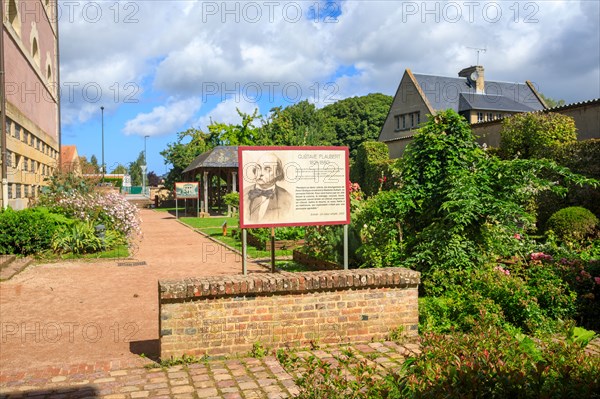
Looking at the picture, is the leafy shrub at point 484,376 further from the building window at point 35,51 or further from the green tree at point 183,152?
the green tree at point 183,152

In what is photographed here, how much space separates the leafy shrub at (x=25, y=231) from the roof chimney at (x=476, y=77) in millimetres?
40478

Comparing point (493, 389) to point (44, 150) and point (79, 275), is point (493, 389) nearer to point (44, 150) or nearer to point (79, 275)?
point (79, 275)

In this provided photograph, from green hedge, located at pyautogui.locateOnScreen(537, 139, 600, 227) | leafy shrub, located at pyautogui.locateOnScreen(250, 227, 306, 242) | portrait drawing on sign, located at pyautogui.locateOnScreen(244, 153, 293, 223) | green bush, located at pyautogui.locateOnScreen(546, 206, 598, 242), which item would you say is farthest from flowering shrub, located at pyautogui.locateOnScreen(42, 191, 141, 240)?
green hedge, located at pyautogui.locateOnScreen(537, 139, 600, 227)

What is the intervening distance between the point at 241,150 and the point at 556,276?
4557 mm

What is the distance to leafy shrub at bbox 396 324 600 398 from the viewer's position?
11.4 feet

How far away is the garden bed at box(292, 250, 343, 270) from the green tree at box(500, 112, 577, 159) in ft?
32.3

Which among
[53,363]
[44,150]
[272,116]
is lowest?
[53,363]

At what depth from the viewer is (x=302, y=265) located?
1297cm

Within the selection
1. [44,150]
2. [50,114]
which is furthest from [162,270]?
[50,114]

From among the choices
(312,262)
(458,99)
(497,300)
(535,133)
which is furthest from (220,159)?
(497,300)

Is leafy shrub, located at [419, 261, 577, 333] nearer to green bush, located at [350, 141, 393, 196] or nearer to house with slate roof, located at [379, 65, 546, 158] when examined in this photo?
green bush, located at [350, 141, 393, 196]

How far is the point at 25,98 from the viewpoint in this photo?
21016 mm

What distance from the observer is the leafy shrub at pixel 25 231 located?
14086 millimetres

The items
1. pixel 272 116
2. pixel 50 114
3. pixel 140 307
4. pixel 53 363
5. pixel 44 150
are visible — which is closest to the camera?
pixel 53 363
